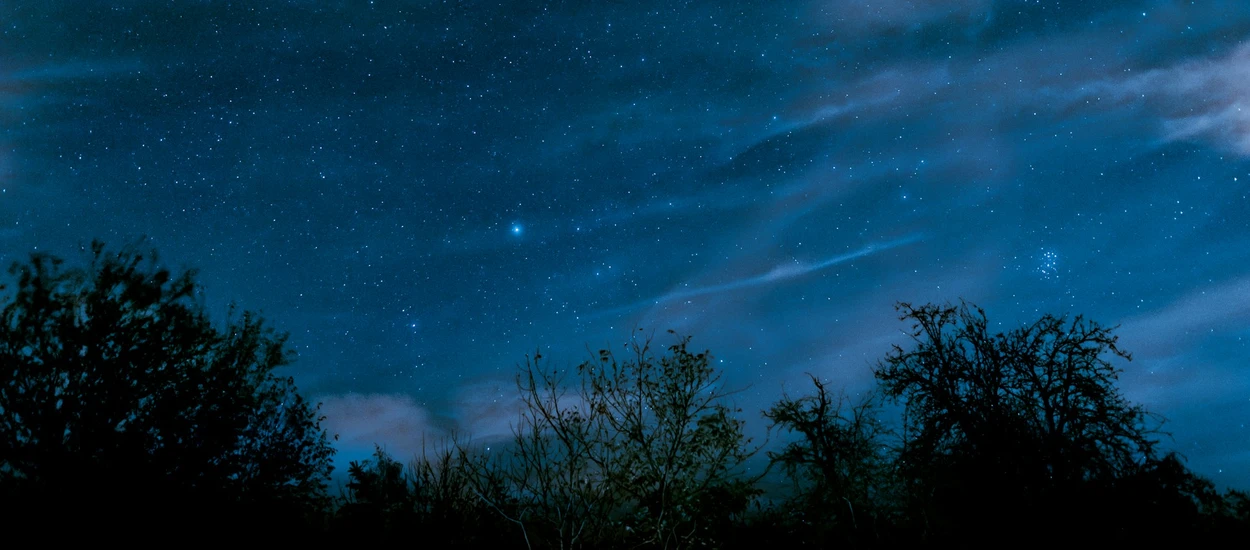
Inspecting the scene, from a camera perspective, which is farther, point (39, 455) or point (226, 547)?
point (226, 547)

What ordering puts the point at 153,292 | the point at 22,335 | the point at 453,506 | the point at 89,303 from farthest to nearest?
the point at 453,506 < the point at 153,292 < the point at 89,303 < the point at 22,335

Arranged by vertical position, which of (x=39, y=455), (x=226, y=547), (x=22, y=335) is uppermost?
(x=22, y=335)

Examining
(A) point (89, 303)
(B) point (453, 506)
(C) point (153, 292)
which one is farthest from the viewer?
(B) point (453, 506)

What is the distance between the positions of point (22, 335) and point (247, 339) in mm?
6417

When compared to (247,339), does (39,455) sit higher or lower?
lower

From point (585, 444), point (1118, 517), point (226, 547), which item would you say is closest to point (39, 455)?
point (226, 547)

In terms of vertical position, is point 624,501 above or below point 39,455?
below

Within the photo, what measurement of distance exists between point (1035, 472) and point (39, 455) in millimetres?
28205

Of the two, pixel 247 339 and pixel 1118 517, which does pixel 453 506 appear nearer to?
pixel 247 339

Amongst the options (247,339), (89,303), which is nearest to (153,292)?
(89,303)

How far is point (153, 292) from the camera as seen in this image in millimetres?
21922

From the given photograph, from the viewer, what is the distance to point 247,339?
24406mm

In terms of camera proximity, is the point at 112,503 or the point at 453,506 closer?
the point at 112,503

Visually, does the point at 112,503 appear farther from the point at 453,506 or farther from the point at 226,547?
the point at 453,506
